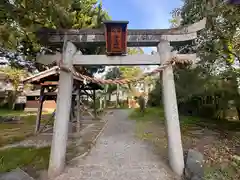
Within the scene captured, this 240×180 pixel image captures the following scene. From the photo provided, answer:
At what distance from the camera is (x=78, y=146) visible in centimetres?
576

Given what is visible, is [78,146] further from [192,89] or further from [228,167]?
[192,89]

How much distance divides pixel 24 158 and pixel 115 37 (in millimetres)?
3812

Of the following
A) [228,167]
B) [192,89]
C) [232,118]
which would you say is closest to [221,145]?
[228,167]

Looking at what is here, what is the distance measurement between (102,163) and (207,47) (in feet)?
20.8

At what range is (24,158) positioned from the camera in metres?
4.65

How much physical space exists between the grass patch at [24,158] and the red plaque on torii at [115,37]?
3.11 meters

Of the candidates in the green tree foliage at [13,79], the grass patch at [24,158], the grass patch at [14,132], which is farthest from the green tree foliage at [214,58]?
the green tree foliage at [13,79]

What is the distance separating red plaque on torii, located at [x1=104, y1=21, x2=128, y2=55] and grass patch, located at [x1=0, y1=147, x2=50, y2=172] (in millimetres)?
3106

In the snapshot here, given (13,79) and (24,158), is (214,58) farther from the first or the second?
(13,79)

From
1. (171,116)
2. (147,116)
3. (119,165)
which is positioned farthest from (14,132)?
(147,116)

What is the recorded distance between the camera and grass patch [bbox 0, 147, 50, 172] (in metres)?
4.07

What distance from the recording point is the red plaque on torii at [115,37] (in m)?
3.83

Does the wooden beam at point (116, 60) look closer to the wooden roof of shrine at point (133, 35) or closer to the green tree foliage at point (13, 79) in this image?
the wooden roof of shrine at point (133, 35)

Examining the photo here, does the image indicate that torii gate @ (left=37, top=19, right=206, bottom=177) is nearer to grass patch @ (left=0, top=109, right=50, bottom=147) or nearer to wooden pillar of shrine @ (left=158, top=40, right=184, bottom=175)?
wooden pillar of shrine @ (left=158, top=40, right=184, bottom=175)
